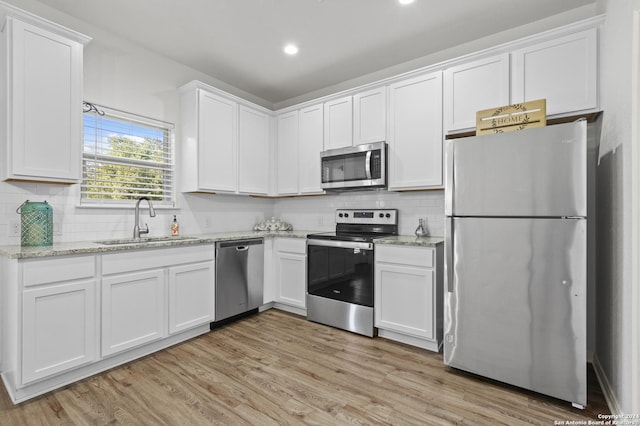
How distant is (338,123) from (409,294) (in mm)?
2003

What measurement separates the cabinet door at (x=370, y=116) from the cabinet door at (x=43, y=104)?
2463 mm

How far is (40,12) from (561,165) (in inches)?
156

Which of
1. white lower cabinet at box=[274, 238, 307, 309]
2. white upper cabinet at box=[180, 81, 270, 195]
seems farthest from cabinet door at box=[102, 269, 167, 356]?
white lower cabinet at box=[274, 238, 307, 309]

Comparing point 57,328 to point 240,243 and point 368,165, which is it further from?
point 368,165

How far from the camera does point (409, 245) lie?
2688 mm

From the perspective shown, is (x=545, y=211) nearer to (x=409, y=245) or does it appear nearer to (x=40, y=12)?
(x=409, y=245)

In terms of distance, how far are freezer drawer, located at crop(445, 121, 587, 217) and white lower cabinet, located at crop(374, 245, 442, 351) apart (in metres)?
0.60

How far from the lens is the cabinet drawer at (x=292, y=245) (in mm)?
3475

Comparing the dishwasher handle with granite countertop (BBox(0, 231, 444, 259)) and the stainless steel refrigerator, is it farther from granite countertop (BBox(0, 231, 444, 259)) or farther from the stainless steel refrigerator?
the stainless steel refrigerator

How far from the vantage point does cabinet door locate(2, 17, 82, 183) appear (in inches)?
82.5

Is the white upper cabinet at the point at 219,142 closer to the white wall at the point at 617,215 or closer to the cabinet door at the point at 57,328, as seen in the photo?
the cabinet door at the point at 57,328

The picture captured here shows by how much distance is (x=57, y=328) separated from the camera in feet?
6.66

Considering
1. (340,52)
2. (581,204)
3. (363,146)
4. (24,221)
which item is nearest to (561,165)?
(581,204)

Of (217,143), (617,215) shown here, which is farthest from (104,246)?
(617,215)
